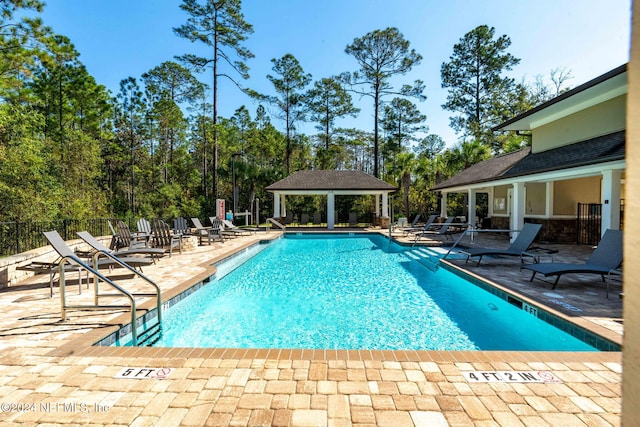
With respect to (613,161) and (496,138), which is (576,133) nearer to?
(613,161)

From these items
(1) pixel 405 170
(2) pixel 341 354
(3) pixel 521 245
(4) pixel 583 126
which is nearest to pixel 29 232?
(2) pixel 341 354

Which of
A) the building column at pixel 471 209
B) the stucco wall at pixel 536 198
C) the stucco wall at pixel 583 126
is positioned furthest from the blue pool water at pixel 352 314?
the stucco wall at pixel 536 198

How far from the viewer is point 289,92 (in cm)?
3316

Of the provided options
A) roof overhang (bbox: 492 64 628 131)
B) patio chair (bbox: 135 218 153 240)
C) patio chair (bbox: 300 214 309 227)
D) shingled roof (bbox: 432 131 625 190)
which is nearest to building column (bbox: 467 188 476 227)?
shingled roof (bbox: 432 131 625 190)

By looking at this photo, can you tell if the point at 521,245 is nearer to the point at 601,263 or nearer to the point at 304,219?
the point at 601,263

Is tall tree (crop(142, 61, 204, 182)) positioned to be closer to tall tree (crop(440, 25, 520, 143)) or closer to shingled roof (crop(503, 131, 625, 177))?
tall tree (crop(440, 25, 520, 143))

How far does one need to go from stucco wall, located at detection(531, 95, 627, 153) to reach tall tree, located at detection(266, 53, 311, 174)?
21706mm

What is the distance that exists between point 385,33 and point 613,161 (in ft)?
80.2

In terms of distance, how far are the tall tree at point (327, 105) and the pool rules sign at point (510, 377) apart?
100 feet

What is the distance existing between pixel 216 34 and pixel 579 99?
2383 cm

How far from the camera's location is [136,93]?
28.3 meters

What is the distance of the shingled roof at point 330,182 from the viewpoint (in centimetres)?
2202

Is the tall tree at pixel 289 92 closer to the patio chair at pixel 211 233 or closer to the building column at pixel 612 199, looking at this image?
the patio chair at pixel 211 233

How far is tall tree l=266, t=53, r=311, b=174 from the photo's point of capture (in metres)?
32.2
